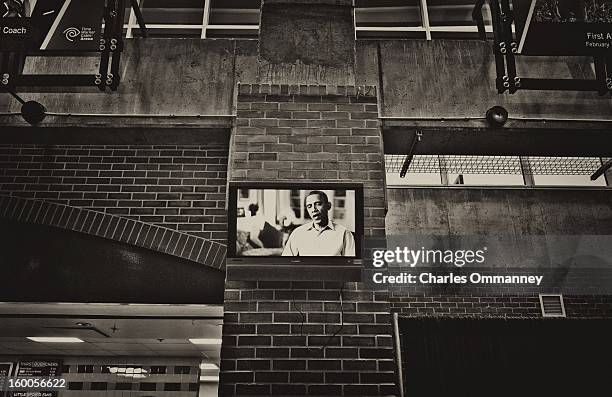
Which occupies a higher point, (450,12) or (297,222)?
(450,12)

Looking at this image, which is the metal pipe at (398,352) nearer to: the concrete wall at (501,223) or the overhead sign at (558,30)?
the concrete wall at (501,223)

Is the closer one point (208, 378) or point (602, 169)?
point (602, 169)

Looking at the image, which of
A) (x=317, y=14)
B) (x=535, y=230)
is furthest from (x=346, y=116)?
(x=535, y=230)

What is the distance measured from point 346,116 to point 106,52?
1919 mm

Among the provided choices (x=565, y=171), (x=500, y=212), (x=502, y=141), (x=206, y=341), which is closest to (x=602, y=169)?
(x=565, y=171)

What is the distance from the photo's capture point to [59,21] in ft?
12.4

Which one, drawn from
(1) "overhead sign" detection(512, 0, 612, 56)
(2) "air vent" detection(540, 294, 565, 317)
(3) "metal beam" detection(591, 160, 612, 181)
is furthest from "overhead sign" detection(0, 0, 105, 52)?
(2) "air vent" detection(540, 294, 565, 317)

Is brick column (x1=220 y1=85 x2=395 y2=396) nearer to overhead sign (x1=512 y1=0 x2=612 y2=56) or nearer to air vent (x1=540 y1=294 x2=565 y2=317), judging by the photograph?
overhead sign (x1=512 y1=0 x2=612 y2=56)

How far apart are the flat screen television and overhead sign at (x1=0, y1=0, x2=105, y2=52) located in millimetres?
1955

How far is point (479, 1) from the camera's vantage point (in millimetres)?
4555

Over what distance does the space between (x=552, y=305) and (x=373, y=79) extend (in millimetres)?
3823

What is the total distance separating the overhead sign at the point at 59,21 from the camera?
3656 mm

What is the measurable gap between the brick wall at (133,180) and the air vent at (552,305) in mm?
4134

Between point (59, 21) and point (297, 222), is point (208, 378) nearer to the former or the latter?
point (59, 21)
